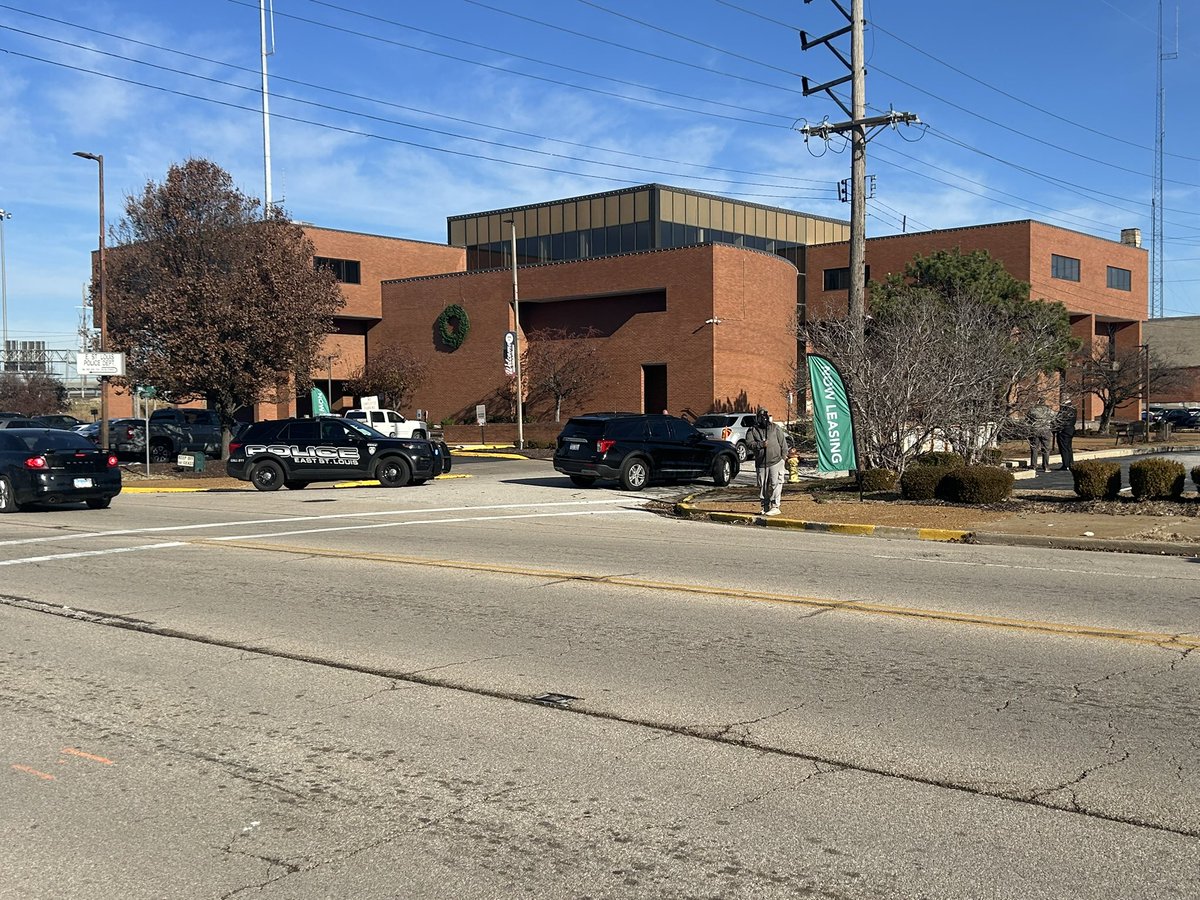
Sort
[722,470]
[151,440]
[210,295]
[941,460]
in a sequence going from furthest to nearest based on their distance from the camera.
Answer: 1. [151,440]
2. [210,295]
3. [722,470]
4. [941,460]

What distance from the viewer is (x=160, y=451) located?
37406 mm

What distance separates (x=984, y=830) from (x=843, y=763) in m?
0.95

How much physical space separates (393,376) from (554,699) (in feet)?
175

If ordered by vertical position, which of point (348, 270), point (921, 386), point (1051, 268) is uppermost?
point (348, 270)

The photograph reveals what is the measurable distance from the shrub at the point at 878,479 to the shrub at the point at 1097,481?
3.58 m

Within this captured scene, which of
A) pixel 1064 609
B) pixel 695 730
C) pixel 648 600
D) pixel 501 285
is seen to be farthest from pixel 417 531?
pixel 501 285

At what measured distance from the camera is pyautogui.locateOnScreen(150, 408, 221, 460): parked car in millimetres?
38375

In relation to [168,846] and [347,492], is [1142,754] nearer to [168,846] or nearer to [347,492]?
[168,846]

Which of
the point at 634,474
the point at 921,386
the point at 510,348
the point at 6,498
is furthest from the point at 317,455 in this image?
the point at 510,348

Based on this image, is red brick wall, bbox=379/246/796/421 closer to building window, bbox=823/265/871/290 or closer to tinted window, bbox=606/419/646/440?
building window, bbox=823/265/871/290

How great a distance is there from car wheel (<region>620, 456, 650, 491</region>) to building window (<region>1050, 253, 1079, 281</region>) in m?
42.2

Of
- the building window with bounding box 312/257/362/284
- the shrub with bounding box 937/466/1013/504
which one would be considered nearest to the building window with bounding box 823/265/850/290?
the building window with bounding box 312/257/362/284

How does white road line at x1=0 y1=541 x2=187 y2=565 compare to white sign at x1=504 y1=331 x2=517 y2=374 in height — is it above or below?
below

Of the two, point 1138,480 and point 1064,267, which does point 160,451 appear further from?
point 1064,267
